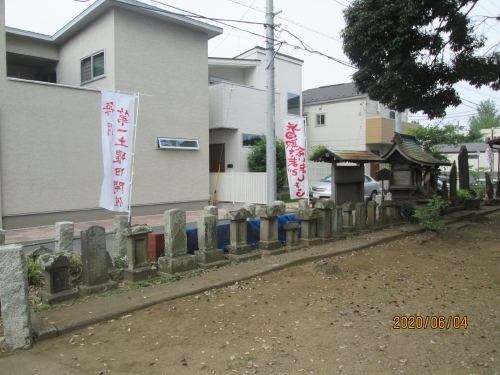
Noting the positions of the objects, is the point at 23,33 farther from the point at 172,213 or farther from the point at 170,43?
the point at 172,213

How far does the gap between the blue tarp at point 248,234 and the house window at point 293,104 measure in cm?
1609

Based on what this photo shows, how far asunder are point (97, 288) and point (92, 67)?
1179cm

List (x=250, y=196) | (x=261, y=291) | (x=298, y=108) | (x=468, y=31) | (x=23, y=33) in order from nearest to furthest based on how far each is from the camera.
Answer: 1. (x=261, y=291)
2. (x=468, y=31)
3. (x=23, y=33)
4. (x=250, y=196)
5. (x=298, y=108)

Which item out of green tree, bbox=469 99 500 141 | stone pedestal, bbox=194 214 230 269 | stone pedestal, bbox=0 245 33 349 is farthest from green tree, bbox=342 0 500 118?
green tree, bbox=469 99 500 141

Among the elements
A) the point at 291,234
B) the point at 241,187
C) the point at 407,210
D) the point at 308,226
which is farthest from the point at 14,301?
the point at 241,187

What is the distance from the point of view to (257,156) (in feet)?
62.9

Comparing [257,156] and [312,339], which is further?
[257,156]

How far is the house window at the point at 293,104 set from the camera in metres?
24.2

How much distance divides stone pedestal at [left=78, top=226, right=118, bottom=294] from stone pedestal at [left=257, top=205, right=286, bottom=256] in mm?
3054

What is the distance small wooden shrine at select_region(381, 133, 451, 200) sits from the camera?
1283cm

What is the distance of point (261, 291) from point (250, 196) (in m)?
12.1

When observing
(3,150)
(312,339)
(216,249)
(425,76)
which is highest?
(425,76)

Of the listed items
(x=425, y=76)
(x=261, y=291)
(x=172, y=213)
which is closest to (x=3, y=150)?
(x=172, y=213)

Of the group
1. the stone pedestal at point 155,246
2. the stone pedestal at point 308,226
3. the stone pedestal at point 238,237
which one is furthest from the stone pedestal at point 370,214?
the stone pedestal at point 155,246
